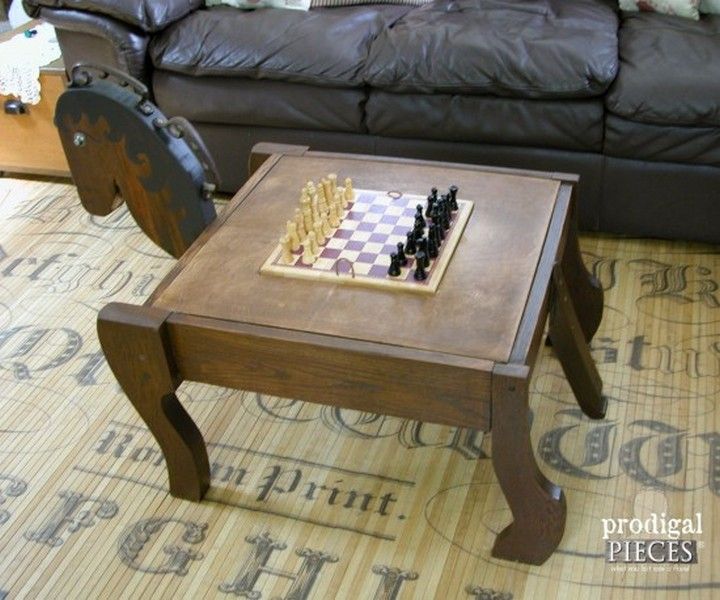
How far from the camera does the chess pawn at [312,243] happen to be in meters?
1.74

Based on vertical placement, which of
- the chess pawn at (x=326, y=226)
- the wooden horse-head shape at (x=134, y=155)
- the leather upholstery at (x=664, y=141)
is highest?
the wooden horse-head shape at (x=134, y=155)

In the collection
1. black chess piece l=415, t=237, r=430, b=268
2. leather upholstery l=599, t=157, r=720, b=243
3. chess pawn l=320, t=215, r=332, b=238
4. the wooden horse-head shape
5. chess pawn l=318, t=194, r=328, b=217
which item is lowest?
leather upholstery l=599, t=157, r=720, b=243

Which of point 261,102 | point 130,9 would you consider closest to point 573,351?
point 261,102

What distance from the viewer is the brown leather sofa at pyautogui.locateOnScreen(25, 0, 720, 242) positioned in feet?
7.65

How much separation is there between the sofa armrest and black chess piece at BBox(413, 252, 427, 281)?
4.73ft

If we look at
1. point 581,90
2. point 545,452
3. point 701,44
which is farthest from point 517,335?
point 701,44

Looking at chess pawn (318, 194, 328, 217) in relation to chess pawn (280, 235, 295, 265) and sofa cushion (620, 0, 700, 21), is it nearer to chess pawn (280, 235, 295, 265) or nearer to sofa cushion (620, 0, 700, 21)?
chess pawn (280, 235, 295, 265)

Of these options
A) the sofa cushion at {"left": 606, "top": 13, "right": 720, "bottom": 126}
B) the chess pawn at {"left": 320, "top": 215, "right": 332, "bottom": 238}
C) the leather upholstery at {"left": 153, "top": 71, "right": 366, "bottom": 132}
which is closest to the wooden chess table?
the chess pawn at {"left": 320, "top": 215, "right": 332, "bottom": 238}

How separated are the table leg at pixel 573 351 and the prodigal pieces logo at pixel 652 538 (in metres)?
0.25

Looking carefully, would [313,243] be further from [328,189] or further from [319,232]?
[328,189]

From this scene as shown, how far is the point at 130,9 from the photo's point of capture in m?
2.60

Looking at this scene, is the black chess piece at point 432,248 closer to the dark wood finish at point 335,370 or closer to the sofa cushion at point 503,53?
the dark wood finish at point 335,370

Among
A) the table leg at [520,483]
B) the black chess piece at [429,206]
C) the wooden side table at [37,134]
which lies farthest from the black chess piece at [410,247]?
the wooden side table at [37,134]

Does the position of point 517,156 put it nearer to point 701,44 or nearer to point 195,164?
point 701,44
